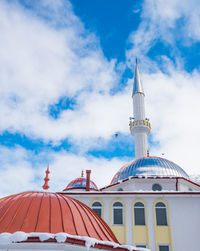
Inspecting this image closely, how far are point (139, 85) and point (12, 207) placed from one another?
26.6m

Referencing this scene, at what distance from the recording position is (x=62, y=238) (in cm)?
517

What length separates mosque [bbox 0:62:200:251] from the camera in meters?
5.45

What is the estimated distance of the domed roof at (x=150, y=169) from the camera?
17.9m

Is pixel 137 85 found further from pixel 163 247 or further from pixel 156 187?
pixel 163 247

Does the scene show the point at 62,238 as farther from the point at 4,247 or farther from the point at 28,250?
the point at 4,247

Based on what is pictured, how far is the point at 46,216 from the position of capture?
6.02 metres

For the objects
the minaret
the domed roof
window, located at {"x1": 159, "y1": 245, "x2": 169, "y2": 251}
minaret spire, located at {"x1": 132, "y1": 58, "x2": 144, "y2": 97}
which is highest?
minaret spire, located at {"x1": 132, "y1": 58, "x2": 144, "y2": 97}

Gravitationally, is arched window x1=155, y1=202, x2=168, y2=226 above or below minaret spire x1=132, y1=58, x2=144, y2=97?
below

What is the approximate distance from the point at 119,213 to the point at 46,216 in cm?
894

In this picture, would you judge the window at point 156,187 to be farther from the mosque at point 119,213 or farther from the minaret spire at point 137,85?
the minaret spire at point 137,85

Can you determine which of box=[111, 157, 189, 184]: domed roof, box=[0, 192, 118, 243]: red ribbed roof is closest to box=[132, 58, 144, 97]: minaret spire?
box=[111, 157, 189, 184]: domed roof

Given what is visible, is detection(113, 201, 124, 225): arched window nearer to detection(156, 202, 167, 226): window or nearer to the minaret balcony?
detection(156, 202, 167, 226): window

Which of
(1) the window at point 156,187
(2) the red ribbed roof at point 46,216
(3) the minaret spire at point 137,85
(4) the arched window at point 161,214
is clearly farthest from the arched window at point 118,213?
(3) the minaret spire at point 137,85

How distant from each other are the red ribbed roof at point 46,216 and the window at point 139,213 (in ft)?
25.2
